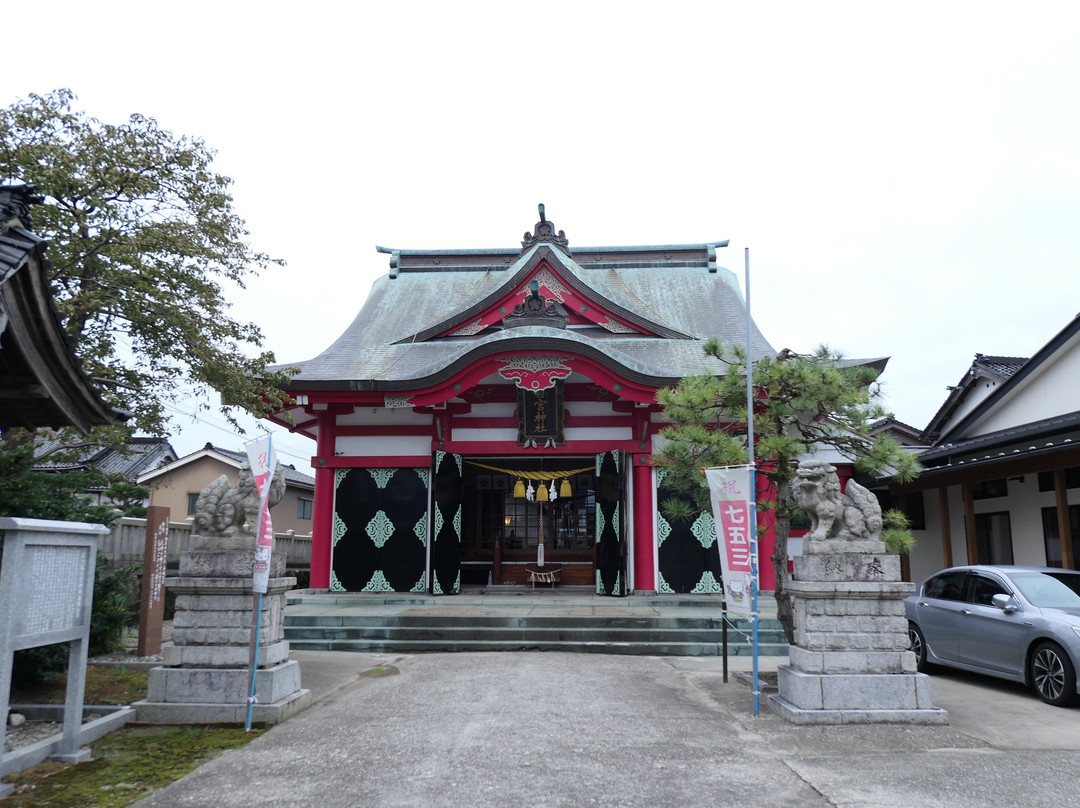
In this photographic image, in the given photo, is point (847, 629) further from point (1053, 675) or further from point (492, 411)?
point (492, 411)

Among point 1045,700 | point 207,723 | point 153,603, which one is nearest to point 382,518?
point 153,603

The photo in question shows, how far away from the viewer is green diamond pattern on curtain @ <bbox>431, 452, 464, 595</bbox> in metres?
13.8

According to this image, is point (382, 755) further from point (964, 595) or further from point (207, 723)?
point (964, 595)

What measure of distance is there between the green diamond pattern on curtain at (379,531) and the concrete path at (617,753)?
237 inches

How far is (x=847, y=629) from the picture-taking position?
6.63 metres

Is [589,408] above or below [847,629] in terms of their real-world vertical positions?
above

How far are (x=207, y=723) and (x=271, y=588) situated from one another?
1202 mm

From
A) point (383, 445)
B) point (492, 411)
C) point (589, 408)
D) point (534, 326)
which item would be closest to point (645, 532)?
point (589, 408)

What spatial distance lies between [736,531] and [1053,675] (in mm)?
3481

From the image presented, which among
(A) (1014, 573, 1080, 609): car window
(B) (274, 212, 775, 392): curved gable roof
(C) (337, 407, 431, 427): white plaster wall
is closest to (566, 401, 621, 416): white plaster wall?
(B) (274, 212, 775, 392): curved gable roof

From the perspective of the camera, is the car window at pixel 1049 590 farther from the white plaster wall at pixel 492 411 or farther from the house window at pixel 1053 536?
the white plaster wall at pixel 492 411

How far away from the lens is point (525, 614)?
37.4ft

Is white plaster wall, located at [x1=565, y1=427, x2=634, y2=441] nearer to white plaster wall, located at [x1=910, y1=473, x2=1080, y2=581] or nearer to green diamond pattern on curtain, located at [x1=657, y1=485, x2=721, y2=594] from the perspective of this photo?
green diamond pattern on curtain, located at [x1=657, y1=485, x2=721, y2=594]

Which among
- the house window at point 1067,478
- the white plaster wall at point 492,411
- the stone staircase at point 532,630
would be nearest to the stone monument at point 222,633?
the stone staircase at point 532,630
